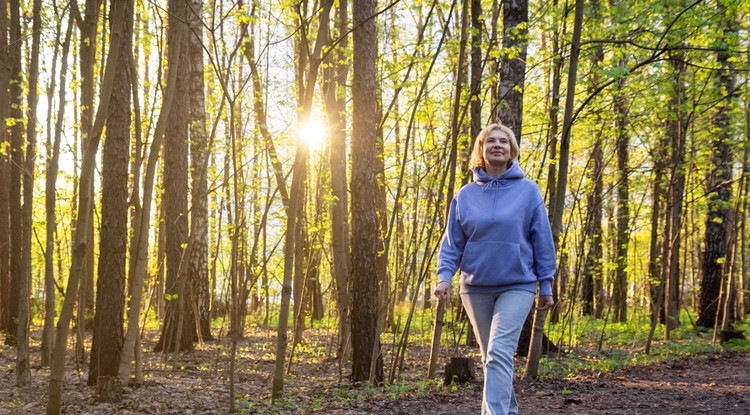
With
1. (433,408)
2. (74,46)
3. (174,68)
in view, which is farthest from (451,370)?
(74,46)

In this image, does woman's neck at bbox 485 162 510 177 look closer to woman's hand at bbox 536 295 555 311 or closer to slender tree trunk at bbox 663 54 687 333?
woman's hand at bbox 536 295 555 311

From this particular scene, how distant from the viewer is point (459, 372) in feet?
21.4

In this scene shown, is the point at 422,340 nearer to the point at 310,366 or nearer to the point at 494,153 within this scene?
the point at 310,366

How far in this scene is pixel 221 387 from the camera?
24.0 feet

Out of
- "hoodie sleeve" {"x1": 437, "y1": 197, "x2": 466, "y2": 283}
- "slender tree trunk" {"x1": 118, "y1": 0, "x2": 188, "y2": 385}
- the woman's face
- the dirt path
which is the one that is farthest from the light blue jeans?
"slender tree trunk" {"x1": 118, "y1": 0, "x2": 188, "y2": 385}

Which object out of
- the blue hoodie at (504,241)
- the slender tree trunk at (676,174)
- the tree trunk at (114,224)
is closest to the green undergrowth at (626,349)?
the slender tree trunk at (676,174)

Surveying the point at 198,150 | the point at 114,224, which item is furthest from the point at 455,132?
the point at 198,150

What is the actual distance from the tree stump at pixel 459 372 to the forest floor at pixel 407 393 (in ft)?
0.52

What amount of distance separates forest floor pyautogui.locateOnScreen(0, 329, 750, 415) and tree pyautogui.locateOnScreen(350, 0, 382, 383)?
0.55m

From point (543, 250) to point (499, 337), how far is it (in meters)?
0.58

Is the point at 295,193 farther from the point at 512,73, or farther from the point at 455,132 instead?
the point at 512,73

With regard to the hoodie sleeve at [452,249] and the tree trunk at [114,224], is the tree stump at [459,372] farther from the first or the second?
the tree trunk at [114,224]

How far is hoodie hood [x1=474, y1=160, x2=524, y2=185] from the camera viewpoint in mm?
3586

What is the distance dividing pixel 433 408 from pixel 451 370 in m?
1.19
